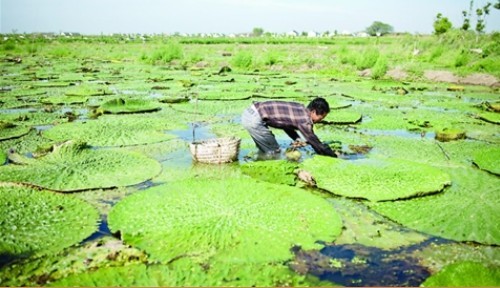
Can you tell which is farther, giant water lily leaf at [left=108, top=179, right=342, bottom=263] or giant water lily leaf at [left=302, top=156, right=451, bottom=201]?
giant water lily leaf at [left=302, top=156, right=451, bottom=201]

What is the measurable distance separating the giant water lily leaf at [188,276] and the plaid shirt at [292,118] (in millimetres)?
→ 2085

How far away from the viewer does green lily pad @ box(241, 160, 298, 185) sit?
154 inches

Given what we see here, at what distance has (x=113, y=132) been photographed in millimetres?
5598

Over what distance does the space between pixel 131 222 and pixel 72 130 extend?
3391mm

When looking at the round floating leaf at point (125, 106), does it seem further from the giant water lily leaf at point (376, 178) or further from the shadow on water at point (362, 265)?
the shadow on water at point (362, 265)

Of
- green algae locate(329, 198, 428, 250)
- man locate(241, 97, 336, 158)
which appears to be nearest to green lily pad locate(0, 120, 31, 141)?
man locate(241, 97, 336, 158)

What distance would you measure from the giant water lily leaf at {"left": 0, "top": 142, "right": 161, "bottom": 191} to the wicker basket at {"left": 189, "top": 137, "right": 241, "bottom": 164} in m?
0.45

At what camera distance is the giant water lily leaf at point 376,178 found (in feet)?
11.6

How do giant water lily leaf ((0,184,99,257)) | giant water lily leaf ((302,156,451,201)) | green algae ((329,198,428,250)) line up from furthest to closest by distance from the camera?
giant water lily leaf ((302,156,451,201)), green algae ((329,198,428,250)), giant water lily leaf ((0,184,99,257))

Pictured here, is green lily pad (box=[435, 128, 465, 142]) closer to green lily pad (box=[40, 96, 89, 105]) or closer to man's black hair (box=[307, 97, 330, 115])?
man's black hair (box=[307, 97, 330, 115])

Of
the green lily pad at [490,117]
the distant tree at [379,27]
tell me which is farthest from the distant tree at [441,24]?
the distant tree at [379,27]

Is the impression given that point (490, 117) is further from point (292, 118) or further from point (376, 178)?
point (292, 118)

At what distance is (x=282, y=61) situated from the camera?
19.4 metres

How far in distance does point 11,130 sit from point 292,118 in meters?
4.19
